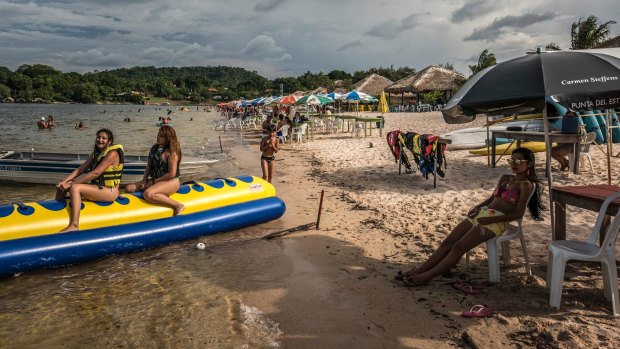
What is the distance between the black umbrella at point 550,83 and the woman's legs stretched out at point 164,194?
321 centimetres

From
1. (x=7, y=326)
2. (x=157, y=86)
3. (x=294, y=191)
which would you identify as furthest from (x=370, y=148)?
(x=157, y=86)

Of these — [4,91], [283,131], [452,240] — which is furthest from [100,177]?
[4,91]

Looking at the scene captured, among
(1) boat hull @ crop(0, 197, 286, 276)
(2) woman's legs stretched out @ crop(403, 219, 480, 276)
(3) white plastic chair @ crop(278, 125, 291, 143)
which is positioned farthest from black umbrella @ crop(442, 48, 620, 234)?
(3) white plastic chair @ crop(278, 125, 291, 143)

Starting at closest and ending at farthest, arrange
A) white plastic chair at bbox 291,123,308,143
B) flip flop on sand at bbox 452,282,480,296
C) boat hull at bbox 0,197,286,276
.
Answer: flip flop on sand at bbox 452,282,480,296 < boat hull at bbox 0,197,286,276 < white plastic chair at bbox 291,123,308,143

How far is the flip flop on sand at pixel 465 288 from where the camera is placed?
3.16 m

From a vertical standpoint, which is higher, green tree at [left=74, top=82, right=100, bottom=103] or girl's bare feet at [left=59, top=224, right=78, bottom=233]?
green tree at [left=74, top=82, right=100, bottom=103]

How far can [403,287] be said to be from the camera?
3383 mm

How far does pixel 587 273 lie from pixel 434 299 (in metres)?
1.39

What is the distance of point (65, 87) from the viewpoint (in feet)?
331

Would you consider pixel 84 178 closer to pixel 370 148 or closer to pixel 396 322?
pixel 396 322

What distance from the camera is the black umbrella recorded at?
2740 mm

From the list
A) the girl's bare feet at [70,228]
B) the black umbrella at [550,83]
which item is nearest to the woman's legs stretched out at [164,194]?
the girl's bare feet at [70,228]

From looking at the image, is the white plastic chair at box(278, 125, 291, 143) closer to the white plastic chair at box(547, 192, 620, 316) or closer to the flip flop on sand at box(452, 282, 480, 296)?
the flip flop on sand at box(452, 282, 480, 296)

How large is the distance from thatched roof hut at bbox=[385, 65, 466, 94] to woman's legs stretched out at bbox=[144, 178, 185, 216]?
78.9ft
